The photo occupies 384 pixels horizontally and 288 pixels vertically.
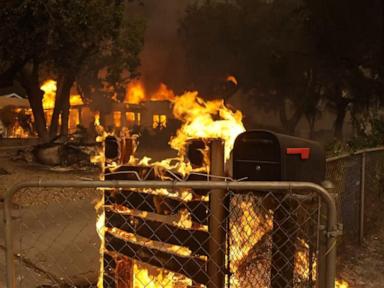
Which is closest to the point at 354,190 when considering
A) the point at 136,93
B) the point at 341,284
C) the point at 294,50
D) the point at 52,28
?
the point at 341,284

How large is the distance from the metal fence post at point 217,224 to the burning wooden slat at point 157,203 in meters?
0.11

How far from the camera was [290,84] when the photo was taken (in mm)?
32500

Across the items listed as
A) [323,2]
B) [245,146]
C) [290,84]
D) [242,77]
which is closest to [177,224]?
[245,146]

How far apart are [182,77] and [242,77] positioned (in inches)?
264

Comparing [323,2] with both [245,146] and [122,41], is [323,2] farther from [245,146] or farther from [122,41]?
[245,146]

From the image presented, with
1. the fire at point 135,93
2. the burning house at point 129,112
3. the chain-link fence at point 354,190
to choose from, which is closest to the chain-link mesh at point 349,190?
the chain-link fence at point 354,190

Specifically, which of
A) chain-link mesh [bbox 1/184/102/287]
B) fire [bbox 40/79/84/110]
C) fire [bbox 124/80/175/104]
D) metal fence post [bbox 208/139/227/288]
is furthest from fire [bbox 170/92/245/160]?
fire [bbox 124/80/175/104]

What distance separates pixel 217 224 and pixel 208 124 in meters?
0.96

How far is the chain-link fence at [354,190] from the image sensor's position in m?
5.77

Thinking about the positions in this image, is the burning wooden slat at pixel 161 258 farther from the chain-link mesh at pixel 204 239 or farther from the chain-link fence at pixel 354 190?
the chain-link fence at pixel 354 190

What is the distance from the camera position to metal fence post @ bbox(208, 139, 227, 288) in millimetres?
2930

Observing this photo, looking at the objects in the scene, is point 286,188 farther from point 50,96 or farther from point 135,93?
point 135,93

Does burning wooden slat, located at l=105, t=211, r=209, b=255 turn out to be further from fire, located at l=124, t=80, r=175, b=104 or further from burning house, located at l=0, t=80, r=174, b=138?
fire, located at l=124, t=80, r=175, b=104

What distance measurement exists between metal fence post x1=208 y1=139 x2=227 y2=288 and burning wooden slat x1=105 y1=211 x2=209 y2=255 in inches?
3.3
